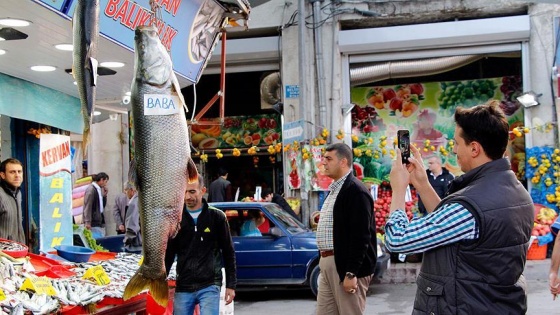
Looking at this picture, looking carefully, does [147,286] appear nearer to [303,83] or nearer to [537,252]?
[537,252]

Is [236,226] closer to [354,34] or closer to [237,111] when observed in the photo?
[354,34]

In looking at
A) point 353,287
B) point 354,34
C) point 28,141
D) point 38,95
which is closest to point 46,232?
point 28,141

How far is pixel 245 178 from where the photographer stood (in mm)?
20500

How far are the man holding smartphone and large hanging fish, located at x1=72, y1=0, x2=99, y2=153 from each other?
1.58 meters

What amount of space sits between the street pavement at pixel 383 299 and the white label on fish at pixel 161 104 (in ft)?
27.8

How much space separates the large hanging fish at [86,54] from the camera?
3379 millimetres

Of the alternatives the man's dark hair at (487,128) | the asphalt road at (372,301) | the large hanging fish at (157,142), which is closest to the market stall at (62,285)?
the large hanging fish at (157,142)

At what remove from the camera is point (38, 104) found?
30.0ft

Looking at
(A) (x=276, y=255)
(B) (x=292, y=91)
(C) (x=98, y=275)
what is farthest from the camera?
(B) (x=292, y=91)

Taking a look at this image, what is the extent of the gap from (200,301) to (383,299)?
22.0ft

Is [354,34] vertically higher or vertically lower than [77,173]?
higher

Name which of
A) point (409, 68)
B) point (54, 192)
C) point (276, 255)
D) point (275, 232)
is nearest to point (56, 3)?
point (54, 192)

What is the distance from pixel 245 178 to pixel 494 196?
16.8 metres

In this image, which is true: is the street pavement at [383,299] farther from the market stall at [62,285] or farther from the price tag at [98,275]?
the price tag at [98,275]
